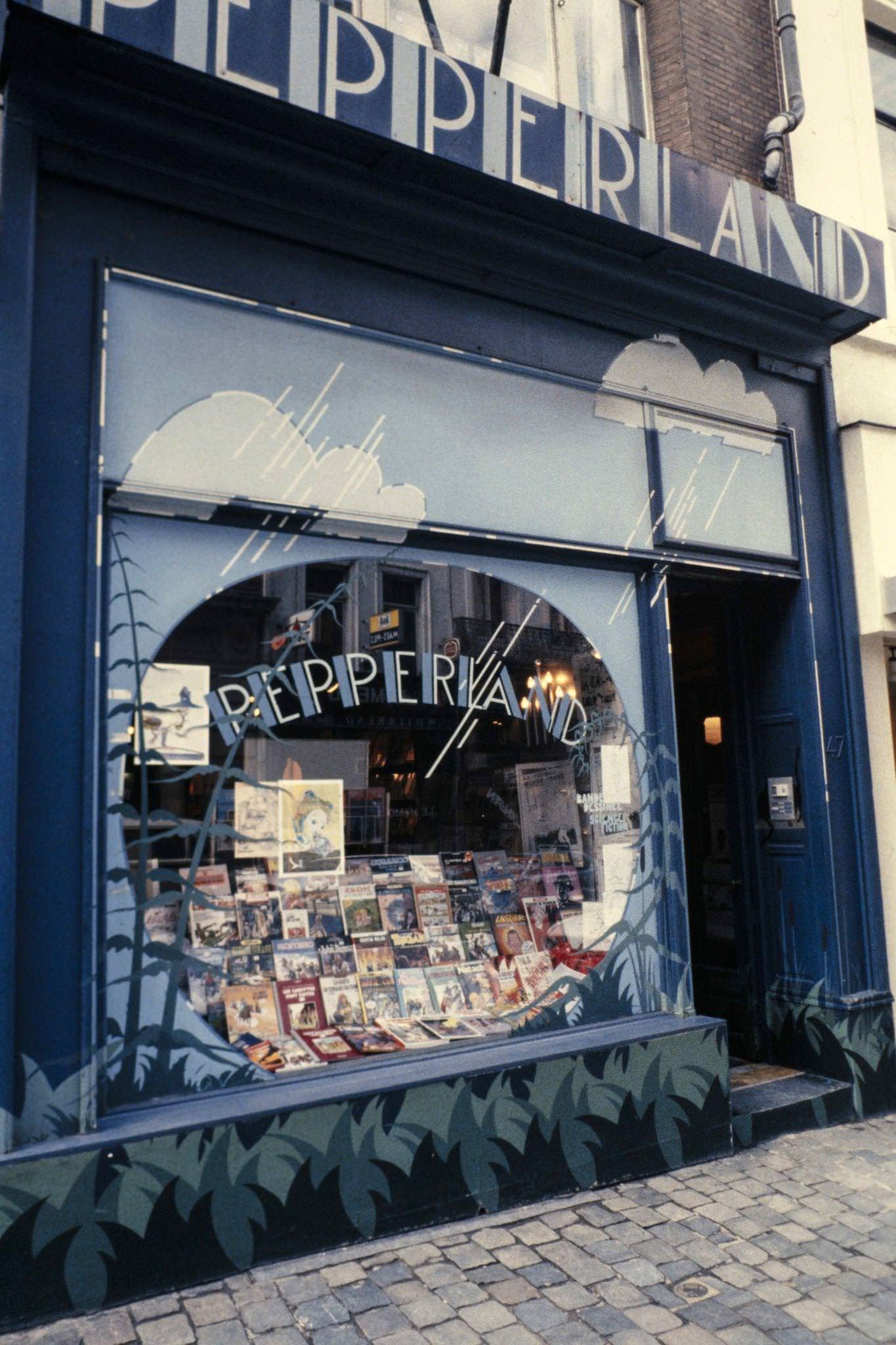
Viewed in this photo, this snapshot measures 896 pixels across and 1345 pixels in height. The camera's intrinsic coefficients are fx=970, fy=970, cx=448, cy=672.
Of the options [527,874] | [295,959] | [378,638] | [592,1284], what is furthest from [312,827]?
[592,1284]

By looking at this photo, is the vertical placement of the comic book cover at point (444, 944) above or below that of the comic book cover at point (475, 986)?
above

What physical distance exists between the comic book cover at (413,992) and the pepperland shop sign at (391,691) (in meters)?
1.02

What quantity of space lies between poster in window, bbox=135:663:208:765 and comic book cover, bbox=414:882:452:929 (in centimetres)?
139

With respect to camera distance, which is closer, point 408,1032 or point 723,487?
point 408,1032

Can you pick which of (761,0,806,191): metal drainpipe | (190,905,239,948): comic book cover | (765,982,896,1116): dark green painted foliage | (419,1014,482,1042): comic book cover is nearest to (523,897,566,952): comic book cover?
(419,1014,482,1042): comic book cover

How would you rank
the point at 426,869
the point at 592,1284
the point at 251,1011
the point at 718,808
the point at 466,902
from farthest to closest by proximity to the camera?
the point at 718,808
the point at 466,902
the point at 426,869
the point at 251,1011
the point at 592,1284

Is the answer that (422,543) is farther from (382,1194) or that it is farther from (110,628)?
(382,1194)

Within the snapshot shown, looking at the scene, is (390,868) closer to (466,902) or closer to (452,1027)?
(466,902)

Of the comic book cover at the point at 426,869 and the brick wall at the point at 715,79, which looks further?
the brick wall at the point at 715,79

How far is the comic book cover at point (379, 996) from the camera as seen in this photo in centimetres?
454

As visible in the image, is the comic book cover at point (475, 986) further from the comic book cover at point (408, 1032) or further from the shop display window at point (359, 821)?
the comic book cover at point (408, 1032)

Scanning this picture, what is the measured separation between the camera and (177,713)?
397 cm

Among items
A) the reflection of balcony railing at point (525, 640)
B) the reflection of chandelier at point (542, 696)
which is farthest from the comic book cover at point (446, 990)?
the reflection of balcony railing at point (525, 640)

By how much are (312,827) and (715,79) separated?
18.1 feet
